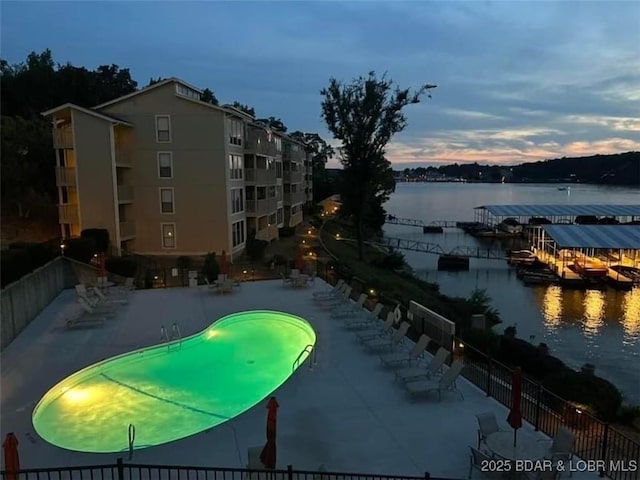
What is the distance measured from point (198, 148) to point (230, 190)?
3.26 meters

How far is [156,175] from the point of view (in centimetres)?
2981

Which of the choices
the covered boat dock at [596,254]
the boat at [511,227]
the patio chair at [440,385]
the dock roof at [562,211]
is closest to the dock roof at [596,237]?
the covered boat dock at [596,254]

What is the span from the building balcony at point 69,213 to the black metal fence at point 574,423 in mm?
25203

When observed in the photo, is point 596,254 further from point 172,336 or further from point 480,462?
point 480,462

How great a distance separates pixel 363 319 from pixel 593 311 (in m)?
18.8

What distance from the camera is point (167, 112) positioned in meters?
29.3

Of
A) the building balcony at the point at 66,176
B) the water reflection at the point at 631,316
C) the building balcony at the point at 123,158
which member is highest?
the building balcony at the point at 123,158

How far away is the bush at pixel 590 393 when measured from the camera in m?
12.3

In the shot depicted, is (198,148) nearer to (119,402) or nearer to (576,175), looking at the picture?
(119,402)

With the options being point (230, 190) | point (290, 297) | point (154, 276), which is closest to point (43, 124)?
point (230, 190)

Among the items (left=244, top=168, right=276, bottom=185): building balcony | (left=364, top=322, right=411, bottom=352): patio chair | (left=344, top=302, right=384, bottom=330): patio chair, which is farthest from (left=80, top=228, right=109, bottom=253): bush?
(left=364, top=322, right=411, bottom=352): patio chair

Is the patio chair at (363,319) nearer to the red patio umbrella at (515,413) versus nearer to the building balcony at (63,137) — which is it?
the red patio umbrella at (515,413)

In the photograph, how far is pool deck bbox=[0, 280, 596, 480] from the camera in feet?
25.4

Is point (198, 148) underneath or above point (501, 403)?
above
